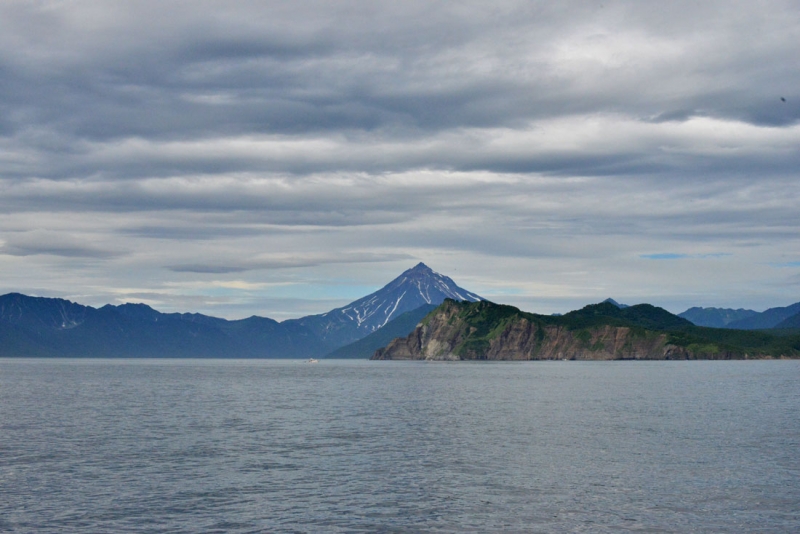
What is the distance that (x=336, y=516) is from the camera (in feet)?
163

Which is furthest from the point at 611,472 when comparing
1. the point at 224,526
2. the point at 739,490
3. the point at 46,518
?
the point at 46,518

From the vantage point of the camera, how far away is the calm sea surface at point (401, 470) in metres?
49.0

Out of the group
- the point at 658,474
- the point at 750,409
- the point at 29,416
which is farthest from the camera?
the point at 750,409

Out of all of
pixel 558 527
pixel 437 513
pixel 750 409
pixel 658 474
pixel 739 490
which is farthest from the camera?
pixel 750 409

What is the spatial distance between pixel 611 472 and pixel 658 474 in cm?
377

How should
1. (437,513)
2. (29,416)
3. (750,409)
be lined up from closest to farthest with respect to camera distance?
(437,513) < (29,416) < (750,409)

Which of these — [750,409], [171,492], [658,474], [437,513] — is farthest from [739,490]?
[750,409]

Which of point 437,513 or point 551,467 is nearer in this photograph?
point 437,513

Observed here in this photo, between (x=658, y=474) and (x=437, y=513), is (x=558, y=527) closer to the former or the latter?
(x=437, y=513)

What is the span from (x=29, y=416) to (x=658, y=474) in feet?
305

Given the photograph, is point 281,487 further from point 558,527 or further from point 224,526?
point 558,527

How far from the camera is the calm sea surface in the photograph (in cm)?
4903

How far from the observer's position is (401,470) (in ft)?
220

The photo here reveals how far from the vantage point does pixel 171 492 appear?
57438 millimetres
